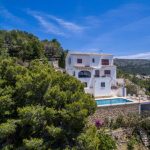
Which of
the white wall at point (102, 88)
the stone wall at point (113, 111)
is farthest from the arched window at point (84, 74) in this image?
the stone wall at point (113, 111)

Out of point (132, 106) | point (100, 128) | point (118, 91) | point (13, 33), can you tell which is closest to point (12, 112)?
point (100, 128)

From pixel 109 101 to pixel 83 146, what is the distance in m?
13.6

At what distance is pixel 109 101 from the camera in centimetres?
3072

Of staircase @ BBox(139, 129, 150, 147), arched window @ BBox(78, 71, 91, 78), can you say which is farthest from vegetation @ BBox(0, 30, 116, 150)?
arched window @ BBox(78, 71, 91, 78)

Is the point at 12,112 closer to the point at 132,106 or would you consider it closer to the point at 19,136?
the point at 19,136

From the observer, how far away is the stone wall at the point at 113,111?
27231mm

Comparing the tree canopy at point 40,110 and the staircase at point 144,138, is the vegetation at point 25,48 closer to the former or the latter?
the tree canopy at point 40,110

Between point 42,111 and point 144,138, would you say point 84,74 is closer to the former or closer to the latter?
point 144,138

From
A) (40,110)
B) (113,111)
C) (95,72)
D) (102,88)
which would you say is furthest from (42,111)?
(95,72)

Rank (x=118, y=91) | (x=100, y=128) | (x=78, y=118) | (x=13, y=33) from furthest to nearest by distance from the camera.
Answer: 1. (x=13, y=33)
2. (x=118, y=91)
3. (x=100, y=128)
4. (x=78, y=118)

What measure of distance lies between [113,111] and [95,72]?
12.2 meters

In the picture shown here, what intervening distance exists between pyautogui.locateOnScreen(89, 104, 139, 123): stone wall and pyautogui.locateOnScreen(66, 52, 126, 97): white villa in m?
8.32

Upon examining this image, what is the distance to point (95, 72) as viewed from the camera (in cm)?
3956

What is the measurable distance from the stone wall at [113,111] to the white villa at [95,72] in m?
8.32
